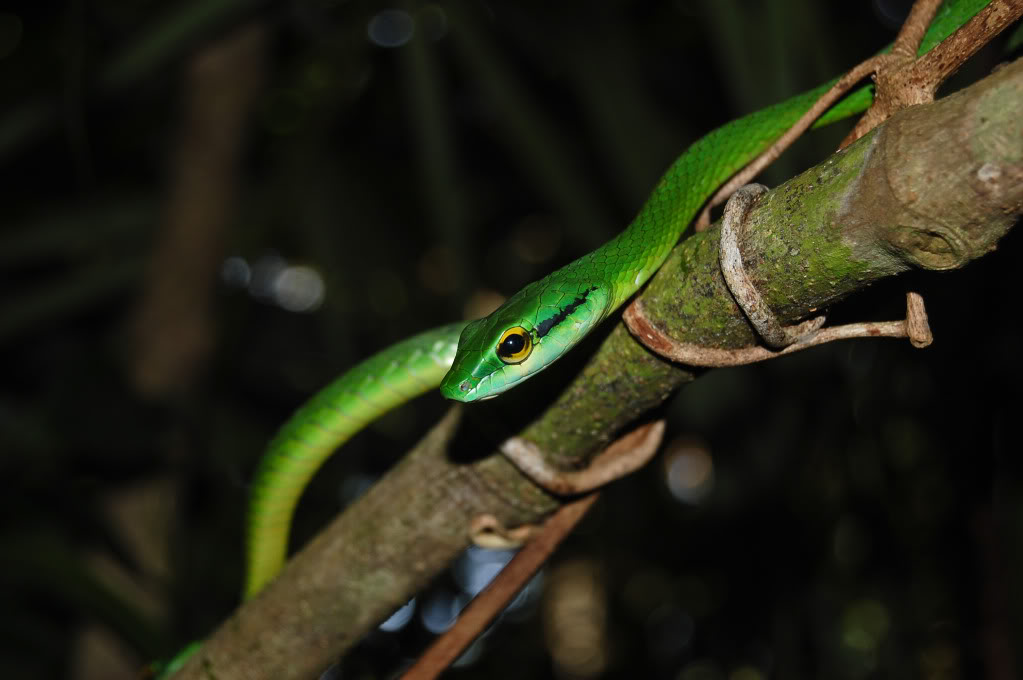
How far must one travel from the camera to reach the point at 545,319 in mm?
1382

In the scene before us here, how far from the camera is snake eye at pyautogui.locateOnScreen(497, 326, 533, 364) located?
1342mm

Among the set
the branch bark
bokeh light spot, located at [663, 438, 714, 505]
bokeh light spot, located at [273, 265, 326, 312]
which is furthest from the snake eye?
bokeh light spot, located at [273, 265, 326, 312]

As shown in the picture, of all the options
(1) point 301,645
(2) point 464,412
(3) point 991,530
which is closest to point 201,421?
(1) point 301,645

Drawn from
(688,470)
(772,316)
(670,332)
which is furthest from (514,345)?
(688,470)

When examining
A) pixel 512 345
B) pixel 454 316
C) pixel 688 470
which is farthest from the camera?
pixel 688 470

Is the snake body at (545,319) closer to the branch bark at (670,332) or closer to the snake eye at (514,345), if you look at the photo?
the snake eye at (514,345)

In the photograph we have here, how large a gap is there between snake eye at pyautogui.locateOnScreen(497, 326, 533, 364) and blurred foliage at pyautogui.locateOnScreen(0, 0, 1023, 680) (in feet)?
1.10

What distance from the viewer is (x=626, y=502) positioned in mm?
3516

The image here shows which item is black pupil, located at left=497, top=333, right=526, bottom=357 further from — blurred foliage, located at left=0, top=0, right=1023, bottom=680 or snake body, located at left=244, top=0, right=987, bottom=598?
blurred foliage, located at left=0, top=0, right=1023, bottom=680

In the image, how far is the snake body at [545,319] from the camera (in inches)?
48.8

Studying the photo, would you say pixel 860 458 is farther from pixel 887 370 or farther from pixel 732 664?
pixel 732 664

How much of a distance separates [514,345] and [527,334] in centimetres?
4

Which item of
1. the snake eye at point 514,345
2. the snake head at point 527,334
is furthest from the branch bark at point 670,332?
the snake eye at point 514,345

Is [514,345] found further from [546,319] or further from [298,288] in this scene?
[298,288]
